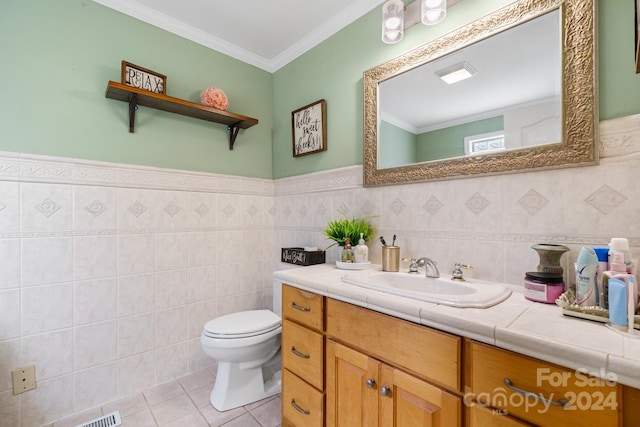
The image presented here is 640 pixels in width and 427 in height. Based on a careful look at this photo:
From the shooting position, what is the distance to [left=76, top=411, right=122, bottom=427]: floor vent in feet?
4.67

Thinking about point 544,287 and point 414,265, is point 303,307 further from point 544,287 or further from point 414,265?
point 544,287

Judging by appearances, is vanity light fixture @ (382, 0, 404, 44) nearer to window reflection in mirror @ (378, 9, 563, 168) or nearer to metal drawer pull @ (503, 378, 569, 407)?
window reflection in mirror @ (378, 9, 563, 168)

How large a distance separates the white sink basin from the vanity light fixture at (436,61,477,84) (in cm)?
94

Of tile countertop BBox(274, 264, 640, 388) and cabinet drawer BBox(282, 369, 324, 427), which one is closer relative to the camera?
tile countertop BBox(274, 264, 640, 388)

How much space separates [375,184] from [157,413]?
70.2 inches

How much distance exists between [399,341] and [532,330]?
1.20 ft

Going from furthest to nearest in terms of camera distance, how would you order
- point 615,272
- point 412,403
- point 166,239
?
point 166,239
point 412,403
point 615,272

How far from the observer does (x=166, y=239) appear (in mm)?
1824

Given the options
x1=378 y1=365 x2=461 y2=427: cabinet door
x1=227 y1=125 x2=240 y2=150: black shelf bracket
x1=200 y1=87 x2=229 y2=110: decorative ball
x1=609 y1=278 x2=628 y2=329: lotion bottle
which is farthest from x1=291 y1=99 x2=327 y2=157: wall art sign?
x1=609 y1=278 x2=628 y2=329: lotion bottle

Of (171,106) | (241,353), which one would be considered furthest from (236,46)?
(241,353)

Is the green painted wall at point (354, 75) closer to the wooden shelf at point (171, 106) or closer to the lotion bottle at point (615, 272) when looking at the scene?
the wooden shelf at point (171, 106)

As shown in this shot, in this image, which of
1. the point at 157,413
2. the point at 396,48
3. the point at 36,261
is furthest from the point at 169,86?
the point at 157,413

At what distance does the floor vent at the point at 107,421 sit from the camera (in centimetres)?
142

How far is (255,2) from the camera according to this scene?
171 centimetres
